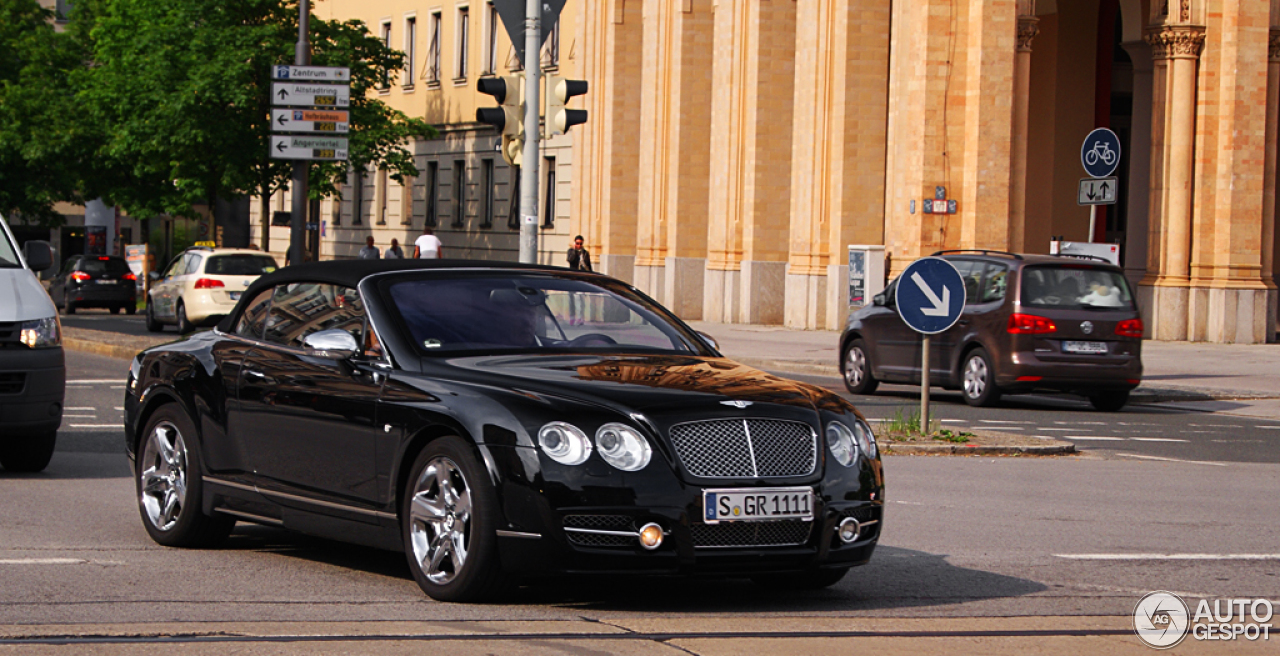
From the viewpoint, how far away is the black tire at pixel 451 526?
6.90 metres

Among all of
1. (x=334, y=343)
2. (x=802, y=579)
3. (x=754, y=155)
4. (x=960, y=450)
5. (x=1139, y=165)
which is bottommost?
(x=960, y=450)

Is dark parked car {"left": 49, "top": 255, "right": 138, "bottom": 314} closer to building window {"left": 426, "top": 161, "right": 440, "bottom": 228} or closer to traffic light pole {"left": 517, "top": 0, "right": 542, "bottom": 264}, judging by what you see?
building window {"left": 426, "top": 161, "right": 440, "bottom": 228}

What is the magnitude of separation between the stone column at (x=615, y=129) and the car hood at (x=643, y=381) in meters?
40.1

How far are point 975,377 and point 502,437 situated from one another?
14.5m

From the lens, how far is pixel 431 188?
200 ft

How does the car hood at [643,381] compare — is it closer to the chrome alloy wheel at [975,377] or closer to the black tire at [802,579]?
the black tire at [802,579]

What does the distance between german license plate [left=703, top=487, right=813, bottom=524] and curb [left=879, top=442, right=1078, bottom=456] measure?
795 cm

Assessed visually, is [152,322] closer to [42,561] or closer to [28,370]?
[28,370]

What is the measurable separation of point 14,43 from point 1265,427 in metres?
59.8

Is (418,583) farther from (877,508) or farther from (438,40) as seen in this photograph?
(438,40)

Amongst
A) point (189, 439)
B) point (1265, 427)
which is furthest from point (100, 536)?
point (1265, 427)

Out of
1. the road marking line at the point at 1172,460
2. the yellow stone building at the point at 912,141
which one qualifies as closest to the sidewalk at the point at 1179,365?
the yellow stone building at the point at 912,141

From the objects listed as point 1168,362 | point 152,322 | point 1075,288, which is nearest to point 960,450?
point 1075,288

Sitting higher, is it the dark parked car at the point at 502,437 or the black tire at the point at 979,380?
the dark parked car at the point at 502,437
